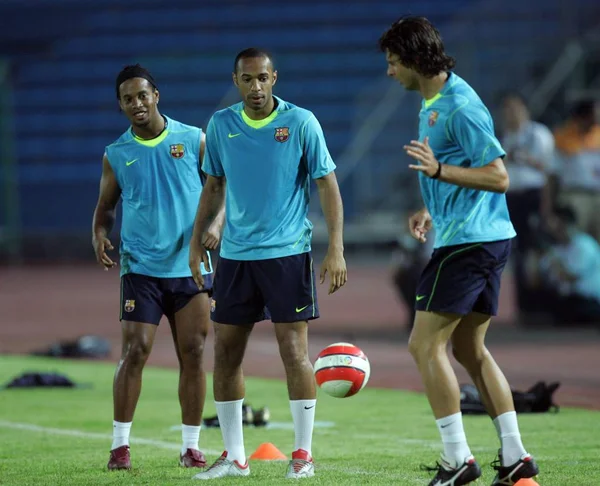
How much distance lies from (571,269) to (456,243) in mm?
12927

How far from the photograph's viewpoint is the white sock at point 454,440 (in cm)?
627

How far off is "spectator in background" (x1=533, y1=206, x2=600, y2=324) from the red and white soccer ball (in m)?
11.7

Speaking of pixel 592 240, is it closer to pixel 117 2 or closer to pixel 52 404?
pixel 52 404

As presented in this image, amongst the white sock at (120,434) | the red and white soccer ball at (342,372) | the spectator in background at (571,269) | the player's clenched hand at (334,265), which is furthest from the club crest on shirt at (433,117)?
the spectator in background at (571,269)

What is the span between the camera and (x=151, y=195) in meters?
7.89

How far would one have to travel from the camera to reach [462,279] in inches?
250

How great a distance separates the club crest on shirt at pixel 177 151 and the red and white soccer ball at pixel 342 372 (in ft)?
5.03

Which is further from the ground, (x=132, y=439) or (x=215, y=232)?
(x=215, y=232)

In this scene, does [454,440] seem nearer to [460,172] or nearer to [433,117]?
[460,172]

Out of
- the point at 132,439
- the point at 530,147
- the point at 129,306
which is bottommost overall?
the point at 132,439

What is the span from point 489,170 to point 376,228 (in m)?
28.5

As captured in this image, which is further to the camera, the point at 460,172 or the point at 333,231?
the point at 333,231

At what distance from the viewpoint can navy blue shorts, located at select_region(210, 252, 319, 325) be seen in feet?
23.4

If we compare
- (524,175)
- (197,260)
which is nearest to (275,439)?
(197,260)
